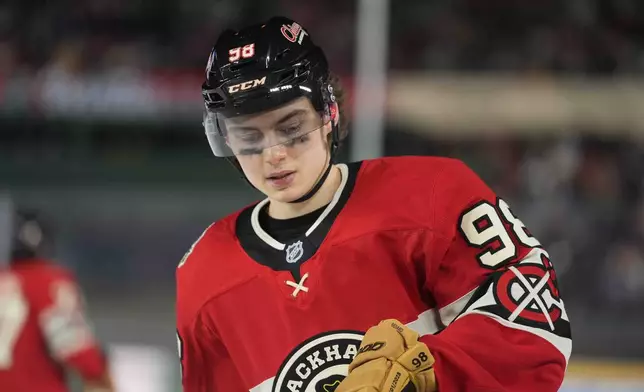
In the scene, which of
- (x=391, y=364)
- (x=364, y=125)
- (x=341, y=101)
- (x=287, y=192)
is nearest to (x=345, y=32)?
(x=364, y=125)

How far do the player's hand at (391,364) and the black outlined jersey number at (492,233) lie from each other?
0.67ft

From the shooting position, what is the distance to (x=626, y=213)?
5.07 m

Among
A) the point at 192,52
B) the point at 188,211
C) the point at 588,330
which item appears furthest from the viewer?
the point at 192,52

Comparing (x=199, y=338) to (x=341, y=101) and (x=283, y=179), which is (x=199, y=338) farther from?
(x=341, y=101)

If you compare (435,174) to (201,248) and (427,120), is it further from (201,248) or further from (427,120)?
(427,120)

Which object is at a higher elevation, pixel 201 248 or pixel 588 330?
pixel 201 248

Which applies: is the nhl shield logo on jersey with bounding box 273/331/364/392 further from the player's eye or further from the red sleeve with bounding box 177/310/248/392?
the player's eye

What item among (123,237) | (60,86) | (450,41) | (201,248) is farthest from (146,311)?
(201,248)

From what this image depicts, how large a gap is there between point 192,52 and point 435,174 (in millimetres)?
5067

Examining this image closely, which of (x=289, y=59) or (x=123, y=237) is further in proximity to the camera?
Result: (x=123, y=237)

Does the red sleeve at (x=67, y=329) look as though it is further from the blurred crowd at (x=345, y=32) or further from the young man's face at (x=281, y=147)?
the blurred crowd at (x=345, y=32)

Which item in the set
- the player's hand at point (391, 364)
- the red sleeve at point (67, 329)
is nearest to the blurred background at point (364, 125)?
the red sleeve at point (67, 329)

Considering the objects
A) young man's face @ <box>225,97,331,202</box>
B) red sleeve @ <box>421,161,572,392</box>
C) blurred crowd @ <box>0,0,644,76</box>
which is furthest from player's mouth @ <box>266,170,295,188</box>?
blurred crowd @ <box>0,0,644,76</box>

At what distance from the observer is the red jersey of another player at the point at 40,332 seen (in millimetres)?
2957
